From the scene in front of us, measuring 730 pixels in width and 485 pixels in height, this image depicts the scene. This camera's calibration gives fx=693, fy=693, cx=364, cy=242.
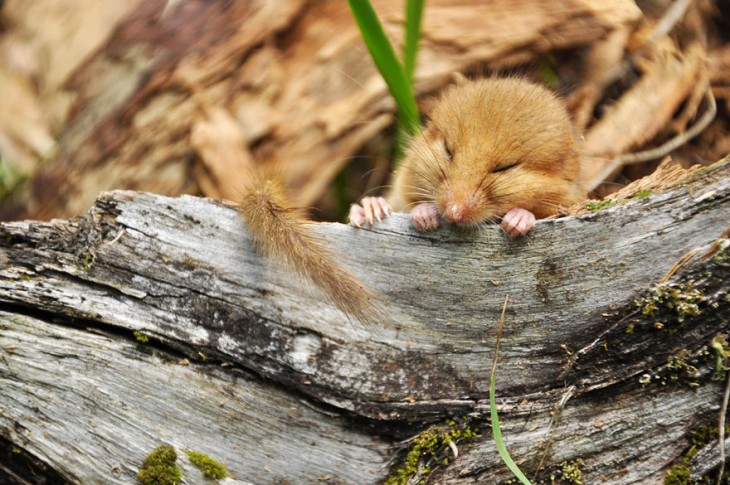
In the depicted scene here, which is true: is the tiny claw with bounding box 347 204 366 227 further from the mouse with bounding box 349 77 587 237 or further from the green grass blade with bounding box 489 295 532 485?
the green grass blade with bounding box 489 295 532 485

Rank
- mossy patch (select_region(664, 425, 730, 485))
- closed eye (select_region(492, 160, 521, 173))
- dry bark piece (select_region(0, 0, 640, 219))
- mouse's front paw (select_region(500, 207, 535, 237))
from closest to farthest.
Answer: mossy patch (select_region(664, 425, 730, 485))
mouse's front paw (select_region(500, 207, 535, 237))
closed eye (select_region(492, 160, 521, 173))
dry bark piece (select_region(0, 0, 640, 219))

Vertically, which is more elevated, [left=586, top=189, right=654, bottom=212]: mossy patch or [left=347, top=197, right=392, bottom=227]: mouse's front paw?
[left=586, top=189, right=654, bottom=212]: mossy patch

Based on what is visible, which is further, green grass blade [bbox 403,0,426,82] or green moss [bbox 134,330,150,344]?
green grass blade [bbox 403,0,426,82]

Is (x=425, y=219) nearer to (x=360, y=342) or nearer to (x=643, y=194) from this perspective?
(x=360, y=342)

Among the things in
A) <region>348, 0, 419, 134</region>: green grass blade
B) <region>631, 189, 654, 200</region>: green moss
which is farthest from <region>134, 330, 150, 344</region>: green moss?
<region>631, 189, 654, 200</region>: green moss

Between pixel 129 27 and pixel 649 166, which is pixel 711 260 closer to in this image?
pixel 649 166

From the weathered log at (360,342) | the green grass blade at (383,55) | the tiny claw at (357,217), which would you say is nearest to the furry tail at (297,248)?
the weathered log at (360,342)

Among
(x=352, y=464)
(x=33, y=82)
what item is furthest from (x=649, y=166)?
(x=33, y=82)
